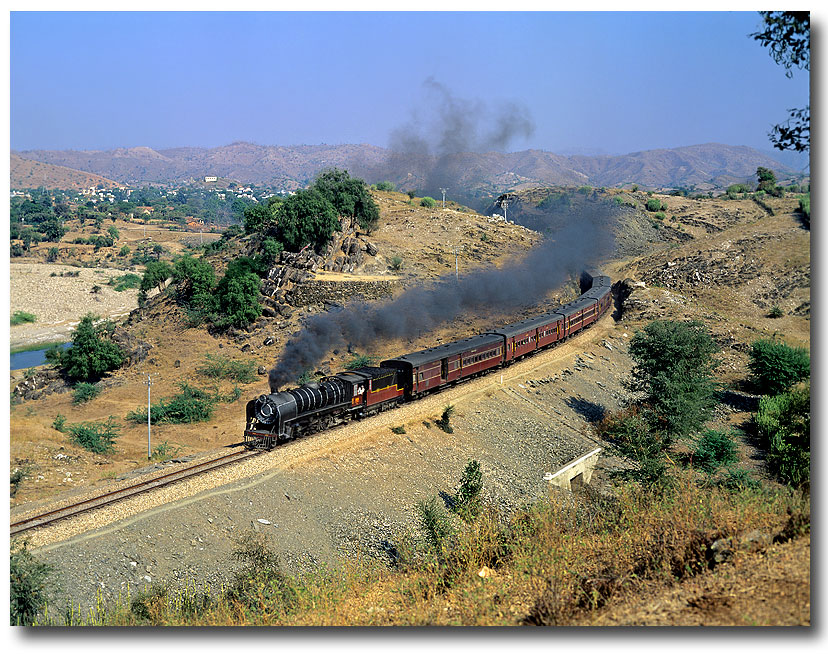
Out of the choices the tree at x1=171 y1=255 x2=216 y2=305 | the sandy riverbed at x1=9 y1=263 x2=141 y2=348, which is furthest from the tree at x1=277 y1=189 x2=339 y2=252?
the sandy riverbed at x1=9 y1=263 x2=141 y2=348

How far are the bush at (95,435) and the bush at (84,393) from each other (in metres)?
6.56

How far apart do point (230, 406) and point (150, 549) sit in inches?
950

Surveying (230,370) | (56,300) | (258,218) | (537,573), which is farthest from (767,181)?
(537,573)

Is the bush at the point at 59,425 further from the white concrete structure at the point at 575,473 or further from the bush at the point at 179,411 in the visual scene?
the white concrete structure at the point at 575,473

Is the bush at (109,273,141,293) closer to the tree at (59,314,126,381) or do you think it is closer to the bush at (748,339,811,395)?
the tree at (59,314,126,381)

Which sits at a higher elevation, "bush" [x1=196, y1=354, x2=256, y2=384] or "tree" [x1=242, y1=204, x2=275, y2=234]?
"tree" [x1=242, y1=204, x2=275, y2=234]

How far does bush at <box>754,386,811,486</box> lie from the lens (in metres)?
21.3

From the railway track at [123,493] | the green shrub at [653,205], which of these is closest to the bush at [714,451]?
the railway track at [123,493]

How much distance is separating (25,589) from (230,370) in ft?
116

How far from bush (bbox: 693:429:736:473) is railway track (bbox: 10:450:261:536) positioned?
21.5 meters
